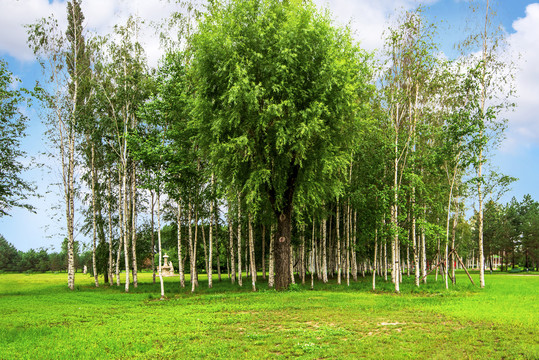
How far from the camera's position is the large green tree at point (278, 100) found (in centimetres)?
2067

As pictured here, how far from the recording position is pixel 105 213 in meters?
38.2

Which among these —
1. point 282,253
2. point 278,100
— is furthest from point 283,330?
point 278,100

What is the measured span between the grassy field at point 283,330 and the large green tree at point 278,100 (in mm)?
7427

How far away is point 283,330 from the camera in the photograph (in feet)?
37.9

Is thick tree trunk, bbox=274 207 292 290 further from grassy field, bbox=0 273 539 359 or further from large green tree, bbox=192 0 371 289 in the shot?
grassy field, bbox=0 273 539 359

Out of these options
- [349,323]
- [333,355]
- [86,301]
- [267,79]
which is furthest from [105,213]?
[333,355]

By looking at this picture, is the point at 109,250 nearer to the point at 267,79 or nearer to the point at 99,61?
the point at 99,61

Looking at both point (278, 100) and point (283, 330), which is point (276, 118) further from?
point (283, 330)

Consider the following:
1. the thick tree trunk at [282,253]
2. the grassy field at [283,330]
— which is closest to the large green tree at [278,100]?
the thick tree trunk at [282,253]

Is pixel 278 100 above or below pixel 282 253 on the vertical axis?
above

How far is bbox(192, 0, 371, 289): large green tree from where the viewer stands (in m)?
20.7

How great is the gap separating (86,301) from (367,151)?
2170cm

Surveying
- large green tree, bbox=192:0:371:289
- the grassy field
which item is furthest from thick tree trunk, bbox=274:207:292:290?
the grassy field

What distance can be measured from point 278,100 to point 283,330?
14.2 m
